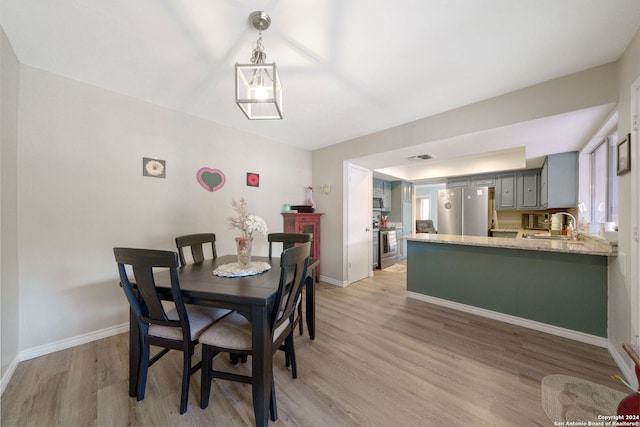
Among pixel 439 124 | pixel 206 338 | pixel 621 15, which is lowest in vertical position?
pixel 206 338

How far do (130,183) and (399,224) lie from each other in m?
5.37

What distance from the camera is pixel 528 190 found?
4359mm

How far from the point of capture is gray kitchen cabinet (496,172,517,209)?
178 inches

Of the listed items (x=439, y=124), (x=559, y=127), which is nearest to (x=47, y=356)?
(x=439, y=124)

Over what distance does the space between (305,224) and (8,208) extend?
301cm

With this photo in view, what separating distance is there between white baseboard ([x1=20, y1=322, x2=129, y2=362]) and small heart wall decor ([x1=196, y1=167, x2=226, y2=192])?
1739mm

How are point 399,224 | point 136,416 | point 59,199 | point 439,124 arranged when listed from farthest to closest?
point 399,224, point 439,124, point 59,199, point 136,416

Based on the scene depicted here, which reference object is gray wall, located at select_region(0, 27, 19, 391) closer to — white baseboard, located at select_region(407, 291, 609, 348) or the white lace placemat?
the white lace placemat

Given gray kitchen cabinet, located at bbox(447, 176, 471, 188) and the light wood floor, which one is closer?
the light wood floor

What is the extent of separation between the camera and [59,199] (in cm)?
200

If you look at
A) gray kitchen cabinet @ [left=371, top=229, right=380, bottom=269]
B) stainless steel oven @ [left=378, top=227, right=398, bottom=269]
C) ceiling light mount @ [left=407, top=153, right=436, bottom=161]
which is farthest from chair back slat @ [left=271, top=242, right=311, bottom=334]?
stainless steel oven @ [left=378, top=227, right=398, bottom=269]

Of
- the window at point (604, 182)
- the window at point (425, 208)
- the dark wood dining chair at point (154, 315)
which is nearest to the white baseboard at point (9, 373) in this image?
the dark wood dining chair at point (154, 315)

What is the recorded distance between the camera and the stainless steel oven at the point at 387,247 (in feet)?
16.3

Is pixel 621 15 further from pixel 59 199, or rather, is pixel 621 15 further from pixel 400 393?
pixel 59 199
